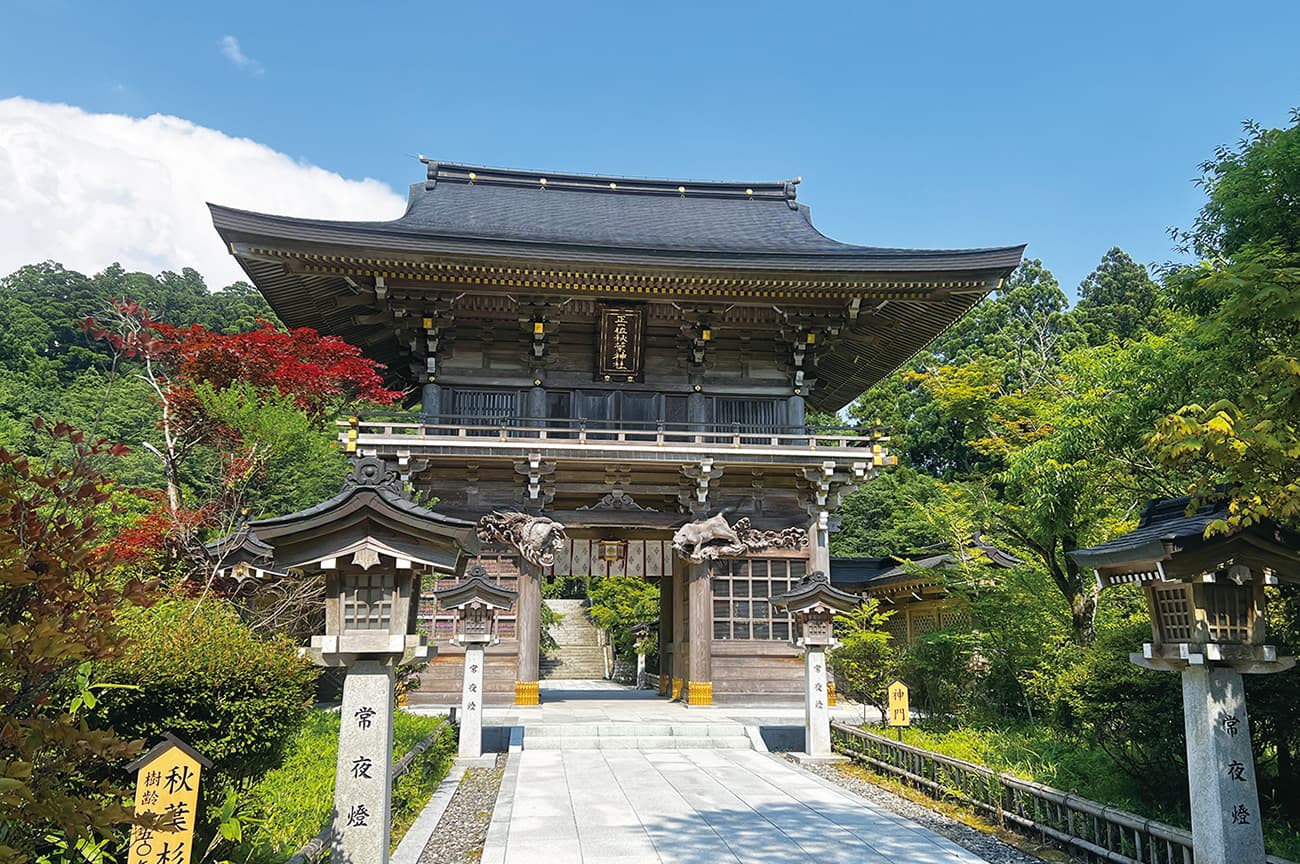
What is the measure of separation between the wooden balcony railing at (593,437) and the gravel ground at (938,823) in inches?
264

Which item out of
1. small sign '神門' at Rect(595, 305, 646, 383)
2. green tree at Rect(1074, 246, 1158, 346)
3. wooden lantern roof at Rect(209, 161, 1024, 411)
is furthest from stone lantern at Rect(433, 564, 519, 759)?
green tree at Rect(1074, 246, 1158, 346)

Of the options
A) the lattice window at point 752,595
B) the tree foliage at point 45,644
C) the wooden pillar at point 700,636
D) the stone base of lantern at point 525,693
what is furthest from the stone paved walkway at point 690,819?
the lattice window at point 752,595

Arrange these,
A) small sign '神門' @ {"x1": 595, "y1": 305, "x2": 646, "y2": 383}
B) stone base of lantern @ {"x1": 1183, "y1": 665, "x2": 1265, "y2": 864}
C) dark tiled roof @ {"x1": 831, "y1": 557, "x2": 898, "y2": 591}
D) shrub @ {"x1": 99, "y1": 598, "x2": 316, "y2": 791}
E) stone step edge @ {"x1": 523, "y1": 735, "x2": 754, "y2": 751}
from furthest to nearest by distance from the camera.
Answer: dark tiled roof @ {"x1": 831, "y1": 557, "x2": 898, "y2": 591} < small sign '神門' @ {"x1": 595, "y1": 305, "x2": 646, "y2": 383} < stone step edge @ {"x1": 523, "y1": 735, "x2": 754, "y2": 751} < stone base of lantern @ {"x1": 1183, "y1": 665, "x2": 1265, "y2": 864} < shrub @ {"x1": 99, "y1": 598, "x2": 316, "y2": 791}

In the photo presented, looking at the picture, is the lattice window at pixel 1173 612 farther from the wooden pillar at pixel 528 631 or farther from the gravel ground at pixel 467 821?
the wooden pillar at pixel 528 631

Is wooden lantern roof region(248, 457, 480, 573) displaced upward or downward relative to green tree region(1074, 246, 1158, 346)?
downward

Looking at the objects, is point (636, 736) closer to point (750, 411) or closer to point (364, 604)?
point (750, 411)

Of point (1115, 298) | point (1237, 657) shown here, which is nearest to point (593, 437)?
point (1237, 657)

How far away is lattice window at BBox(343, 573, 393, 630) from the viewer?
651cm

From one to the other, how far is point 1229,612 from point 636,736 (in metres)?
9.81

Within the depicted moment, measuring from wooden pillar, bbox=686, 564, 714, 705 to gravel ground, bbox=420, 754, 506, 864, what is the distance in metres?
5.60

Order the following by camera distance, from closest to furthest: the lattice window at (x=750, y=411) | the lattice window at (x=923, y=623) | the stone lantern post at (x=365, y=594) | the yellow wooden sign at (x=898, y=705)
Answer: the stone lantern post at (x=365, y=594) → the yellow wooden sign at (x=898, y=705) → the lattice window at (x=750, y=411) → the lattice window at (x=923, y=623)

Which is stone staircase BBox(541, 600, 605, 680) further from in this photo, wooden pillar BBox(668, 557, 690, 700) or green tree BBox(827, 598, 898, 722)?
green tree BBox(827, 598, 898, 722)

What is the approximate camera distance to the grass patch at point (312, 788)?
6.13m

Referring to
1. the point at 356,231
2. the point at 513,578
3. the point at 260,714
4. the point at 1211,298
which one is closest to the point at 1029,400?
the point at 1211,298
